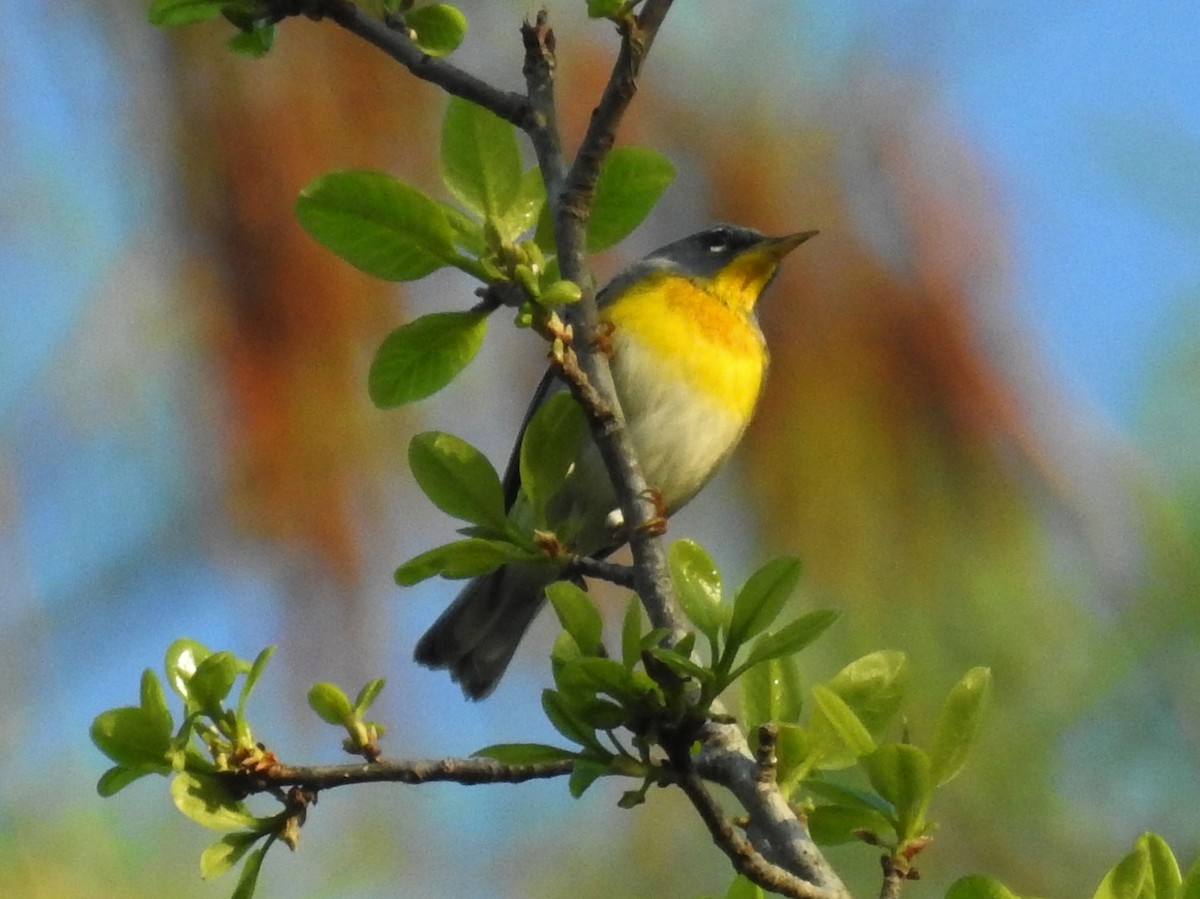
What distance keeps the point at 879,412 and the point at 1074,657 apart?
0.95 meters

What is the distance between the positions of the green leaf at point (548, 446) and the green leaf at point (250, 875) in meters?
0.52

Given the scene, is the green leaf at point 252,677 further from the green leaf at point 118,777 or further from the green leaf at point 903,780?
the green leaf at point 903,780

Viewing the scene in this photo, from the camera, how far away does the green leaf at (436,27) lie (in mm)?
2043

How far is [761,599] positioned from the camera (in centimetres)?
163

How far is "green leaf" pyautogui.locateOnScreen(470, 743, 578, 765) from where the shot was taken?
1.69 meters

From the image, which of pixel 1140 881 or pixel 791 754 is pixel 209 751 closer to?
pixel 791 754

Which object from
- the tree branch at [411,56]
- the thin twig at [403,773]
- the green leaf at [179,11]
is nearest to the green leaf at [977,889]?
the thin twig at [403,773]

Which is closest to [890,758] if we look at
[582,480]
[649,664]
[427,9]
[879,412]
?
[649,664]

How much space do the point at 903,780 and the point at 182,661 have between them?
0.87 metres

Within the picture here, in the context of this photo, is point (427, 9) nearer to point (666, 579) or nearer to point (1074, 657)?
point (666, 579)

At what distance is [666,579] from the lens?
5.88 feet

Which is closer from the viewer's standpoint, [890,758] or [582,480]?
[890,758]

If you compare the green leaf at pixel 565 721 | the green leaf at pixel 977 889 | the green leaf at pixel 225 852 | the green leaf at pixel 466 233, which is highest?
the green leaf at pixel 466 233

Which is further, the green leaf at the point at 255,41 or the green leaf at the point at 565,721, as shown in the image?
the green leaf at the point at 255,41
